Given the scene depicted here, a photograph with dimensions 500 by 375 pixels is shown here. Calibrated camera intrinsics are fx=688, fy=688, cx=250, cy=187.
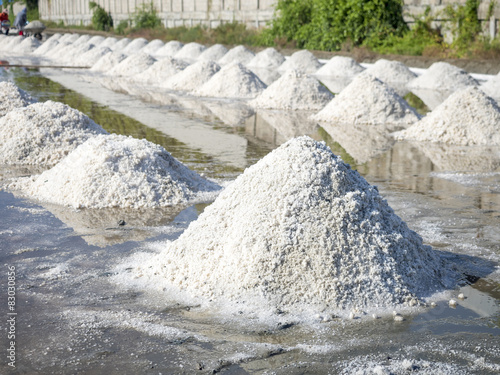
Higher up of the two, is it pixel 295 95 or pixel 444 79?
pixel 444 79

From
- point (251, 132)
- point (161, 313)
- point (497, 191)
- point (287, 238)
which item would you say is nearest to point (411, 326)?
point (287, 238)

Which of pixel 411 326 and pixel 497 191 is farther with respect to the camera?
pixel 497 191

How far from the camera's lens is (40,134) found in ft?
26.1

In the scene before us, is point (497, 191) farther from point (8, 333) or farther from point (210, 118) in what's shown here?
point (210, 118)

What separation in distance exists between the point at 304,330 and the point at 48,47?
3015 cm

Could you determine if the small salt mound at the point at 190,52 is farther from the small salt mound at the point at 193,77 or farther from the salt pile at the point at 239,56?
the small salt mound at the point at 193,77

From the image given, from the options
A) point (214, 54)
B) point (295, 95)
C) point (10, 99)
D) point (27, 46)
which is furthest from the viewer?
point (27, 46)

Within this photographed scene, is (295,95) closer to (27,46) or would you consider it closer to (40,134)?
(40,134)

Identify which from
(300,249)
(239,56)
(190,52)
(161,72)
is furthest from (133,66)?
(300,249)

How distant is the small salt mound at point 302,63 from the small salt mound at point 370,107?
9485 millimetres

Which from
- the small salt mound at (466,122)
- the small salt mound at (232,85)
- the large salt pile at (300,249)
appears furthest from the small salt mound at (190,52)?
the large salt pile at (300,249)

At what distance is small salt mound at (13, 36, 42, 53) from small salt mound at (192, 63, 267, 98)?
19.8 m

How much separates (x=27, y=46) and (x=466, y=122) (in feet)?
89.4

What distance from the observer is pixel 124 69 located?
19.8 m
